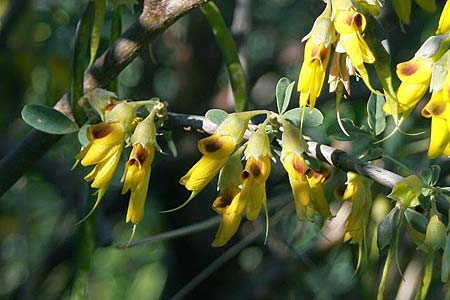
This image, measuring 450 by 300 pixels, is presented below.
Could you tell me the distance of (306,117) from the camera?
89cm

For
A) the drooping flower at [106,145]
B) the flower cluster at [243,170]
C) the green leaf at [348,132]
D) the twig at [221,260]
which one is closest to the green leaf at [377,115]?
the green leaf at [348,132]

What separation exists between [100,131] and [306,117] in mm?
188

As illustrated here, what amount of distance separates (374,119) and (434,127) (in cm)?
17

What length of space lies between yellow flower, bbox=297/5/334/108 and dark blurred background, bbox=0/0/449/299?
0.70m

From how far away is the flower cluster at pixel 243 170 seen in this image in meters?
0.77

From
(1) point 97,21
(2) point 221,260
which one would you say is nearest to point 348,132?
(1) point 97,21

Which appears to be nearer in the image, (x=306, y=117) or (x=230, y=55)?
(x=306, y=117)

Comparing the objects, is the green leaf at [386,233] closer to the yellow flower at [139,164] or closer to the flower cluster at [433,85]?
the flower cluster at [433,85]

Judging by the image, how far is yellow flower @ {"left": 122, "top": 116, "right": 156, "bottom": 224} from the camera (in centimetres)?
81

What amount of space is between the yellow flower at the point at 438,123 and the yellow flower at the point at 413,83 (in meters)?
0.01

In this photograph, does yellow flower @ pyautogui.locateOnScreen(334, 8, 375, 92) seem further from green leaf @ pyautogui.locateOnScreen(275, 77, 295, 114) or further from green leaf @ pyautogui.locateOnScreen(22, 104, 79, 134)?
green leaf @ pyautogui.locateOnScreen(22, 104, 79, 134)

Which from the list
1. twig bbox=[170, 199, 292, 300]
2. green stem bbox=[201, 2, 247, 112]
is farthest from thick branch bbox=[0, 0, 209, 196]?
twig bbox=[170, 199, 292, 300]

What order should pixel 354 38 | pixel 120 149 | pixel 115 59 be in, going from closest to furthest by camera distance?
pixel 354 38 → pixel 120 149 → pixel 115 59

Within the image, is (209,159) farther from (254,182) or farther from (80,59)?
(80,59)
